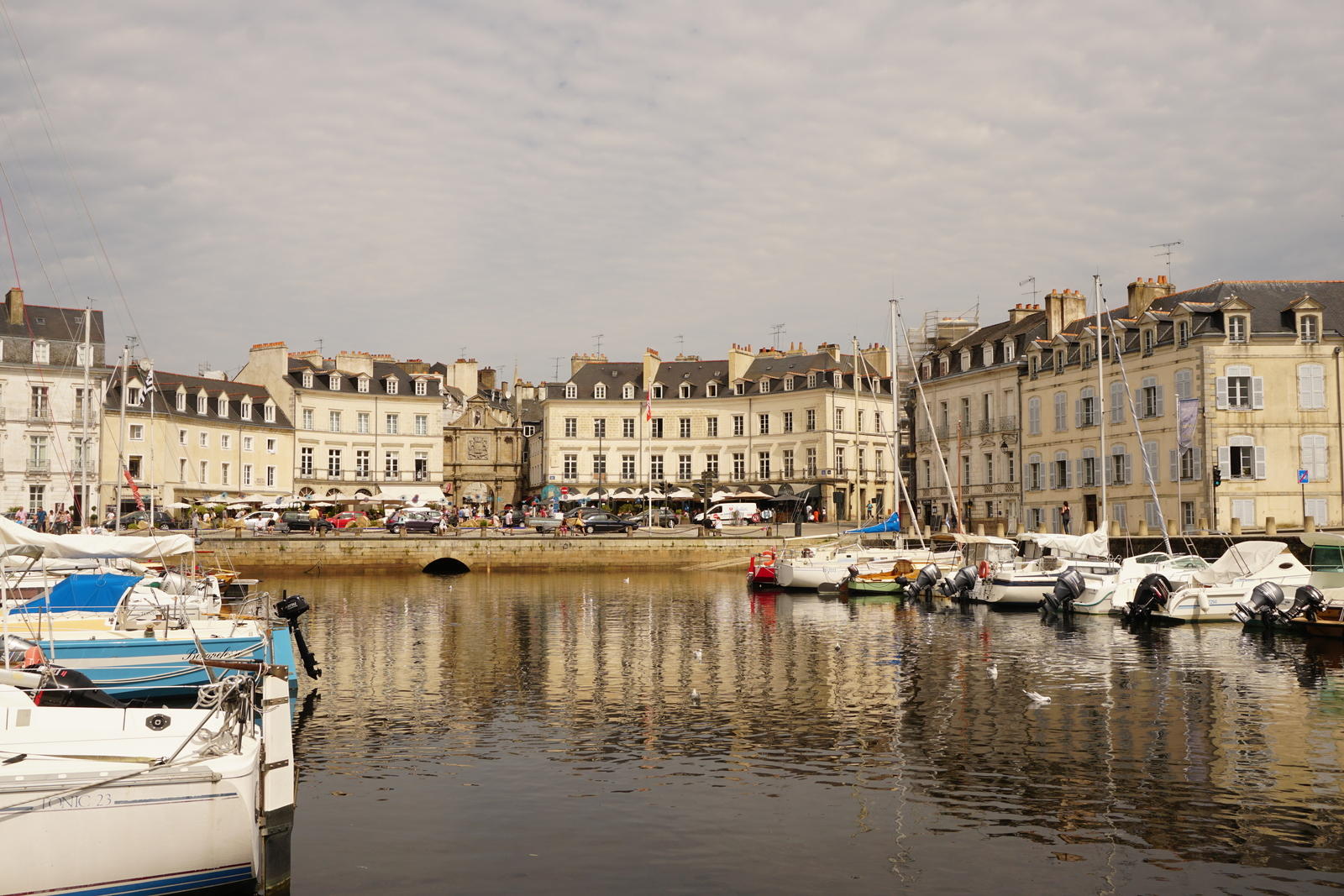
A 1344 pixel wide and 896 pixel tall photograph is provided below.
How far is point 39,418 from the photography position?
65562 millimetres

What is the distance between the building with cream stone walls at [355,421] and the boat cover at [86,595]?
2201 inches

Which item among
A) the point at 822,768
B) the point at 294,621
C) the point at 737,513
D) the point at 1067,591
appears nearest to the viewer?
the point at 822,768

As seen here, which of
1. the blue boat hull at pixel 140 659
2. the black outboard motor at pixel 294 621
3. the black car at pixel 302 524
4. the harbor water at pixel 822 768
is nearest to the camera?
the harbor water at pixel 822 768

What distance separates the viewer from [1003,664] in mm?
23906

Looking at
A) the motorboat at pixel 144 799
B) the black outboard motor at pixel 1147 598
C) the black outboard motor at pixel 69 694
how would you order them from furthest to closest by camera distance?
the black outboard motor at pixel 1147 598, the black outboard motor at pixel 69 694, the motorboat at pixel 144 799

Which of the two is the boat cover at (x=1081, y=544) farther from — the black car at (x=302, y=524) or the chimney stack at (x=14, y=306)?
the chimney stack at (x=14, y=306)

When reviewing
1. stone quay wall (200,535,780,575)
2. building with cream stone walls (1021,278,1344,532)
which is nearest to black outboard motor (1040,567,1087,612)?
building with cream stone walls (1021,278,1344,532)

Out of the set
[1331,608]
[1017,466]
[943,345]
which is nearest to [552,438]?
[943,345]

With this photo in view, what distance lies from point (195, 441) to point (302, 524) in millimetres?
16971

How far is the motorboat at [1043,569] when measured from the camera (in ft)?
124

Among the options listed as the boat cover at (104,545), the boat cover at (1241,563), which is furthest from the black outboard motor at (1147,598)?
the boat cover at (104,545)

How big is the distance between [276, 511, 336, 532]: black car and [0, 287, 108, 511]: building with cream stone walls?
474 inches

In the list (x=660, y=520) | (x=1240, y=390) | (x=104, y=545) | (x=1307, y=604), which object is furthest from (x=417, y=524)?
(x=1307, y=604)

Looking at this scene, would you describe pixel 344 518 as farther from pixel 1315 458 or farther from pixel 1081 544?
pixel 1315 458
